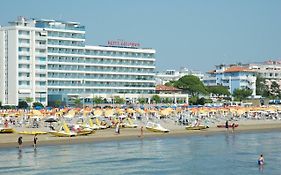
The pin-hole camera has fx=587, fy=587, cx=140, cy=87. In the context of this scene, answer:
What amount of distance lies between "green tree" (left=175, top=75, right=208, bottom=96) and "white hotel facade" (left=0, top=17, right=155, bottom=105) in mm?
12853

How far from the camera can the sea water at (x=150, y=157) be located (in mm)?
36156

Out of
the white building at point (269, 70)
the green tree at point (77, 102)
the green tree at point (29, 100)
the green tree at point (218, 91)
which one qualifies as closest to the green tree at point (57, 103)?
the green tree at point (77, 102)

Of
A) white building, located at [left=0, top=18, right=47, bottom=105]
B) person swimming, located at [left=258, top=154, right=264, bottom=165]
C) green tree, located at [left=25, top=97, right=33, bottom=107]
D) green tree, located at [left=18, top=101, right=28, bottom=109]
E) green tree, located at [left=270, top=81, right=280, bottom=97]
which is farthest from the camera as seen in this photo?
green tree, located at [left=270, top=81, right=280, bottom=97]

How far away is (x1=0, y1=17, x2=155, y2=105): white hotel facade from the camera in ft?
359

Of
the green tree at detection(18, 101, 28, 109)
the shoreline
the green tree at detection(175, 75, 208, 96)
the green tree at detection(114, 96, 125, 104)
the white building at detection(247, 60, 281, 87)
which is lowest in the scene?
the shoreline

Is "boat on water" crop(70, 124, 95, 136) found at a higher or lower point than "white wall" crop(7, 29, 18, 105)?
lower

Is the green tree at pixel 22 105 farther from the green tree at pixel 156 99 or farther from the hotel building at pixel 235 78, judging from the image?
the hotel building at pixel 235 78

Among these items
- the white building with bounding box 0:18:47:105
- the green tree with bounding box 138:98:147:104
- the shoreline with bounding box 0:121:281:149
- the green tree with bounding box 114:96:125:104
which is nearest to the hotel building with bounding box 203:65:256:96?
the green tree with bounding box 138:98:147:104

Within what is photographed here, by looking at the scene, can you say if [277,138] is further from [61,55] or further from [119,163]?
[61,55]

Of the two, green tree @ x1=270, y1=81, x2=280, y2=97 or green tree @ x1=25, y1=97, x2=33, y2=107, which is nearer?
green tree @ x1=25, y1=97, x2=33, y2=107

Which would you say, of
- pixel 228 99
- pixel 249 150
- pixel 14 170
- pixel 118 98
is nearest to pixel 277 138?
pixel 249 150

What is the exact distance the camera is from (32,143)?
49688mm

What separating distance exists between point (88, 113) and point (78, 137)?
3069cm

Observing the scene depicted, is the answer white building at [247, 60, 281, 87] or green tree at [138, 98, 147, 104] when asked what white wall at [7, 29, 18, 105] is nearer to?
green tree at [138, 98, 147, 104]
